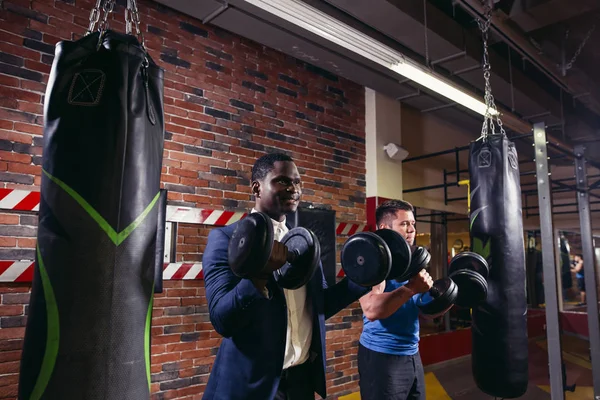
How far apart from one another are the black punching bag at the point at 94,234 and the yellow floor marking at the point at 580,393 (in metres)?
5.16

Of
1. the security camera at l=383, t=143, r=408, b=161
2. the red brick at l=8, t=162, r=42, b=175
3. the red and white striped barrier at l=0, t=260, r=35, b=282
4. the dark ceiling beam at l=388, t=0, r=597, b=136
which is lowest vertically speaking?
the red and white striped barrier at l=0, t=260, r=35, b=282

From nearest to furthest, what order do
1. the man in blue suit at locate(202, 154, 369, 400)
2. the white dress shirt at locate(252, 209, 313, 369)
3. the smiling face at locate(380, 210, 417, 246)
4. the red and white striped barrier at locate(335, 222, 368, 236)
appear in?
the man in blue suit at locate(202, 154, 369, 400)
the white dress shirt at locate(252, 209, 313, 369)
the smiling face at locate(380, 210, 417, 246)
the red and white striped barrier at locate(335, 222, 368, 236)

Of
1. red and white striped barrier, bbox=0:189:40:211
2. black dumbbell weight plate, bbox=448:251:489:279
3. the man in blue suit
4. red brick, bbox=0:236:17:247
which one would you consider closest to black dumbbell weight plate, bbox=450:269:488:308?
black dumbbell weight plate, bbox=448:251:489:279

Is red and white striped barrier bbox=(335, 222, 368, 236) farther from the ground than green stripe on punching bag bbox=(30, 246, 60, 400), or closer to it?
farther from the ground

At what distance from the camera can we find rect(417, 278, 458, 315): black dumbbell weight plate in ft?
7.93

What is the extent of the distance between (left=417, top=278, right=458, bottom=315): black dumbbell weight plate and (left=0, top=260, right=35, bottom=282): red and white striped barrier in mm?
2625

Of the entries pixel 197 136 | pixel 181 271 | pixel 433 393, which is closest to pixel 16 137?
pixel 197 136

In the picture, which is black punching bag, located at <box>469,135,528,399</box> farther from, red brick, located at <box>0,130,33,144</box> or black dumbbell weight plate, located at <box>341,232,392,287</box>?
red brick, located at <box>0,130,33,144</box>

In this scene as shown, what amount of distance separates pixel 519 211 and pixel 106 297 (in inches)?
114

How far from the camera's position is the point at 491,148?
3174mm

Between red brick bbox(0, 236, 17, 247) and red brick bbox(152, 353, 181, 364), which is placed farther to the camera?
red brick bbox(152, 353, 181, 364)

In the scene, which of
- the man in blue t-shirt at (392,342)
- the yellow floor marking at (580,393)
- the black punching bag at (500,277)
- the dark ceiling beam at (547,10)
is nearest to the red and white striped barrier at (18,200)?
the man in blue t-shirt at (392,342)

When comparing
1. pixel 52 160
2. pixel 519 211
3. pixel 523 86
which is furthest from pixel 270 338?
pixel 523 86

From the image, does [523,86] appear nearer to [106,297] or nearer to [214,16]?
[214,16]
